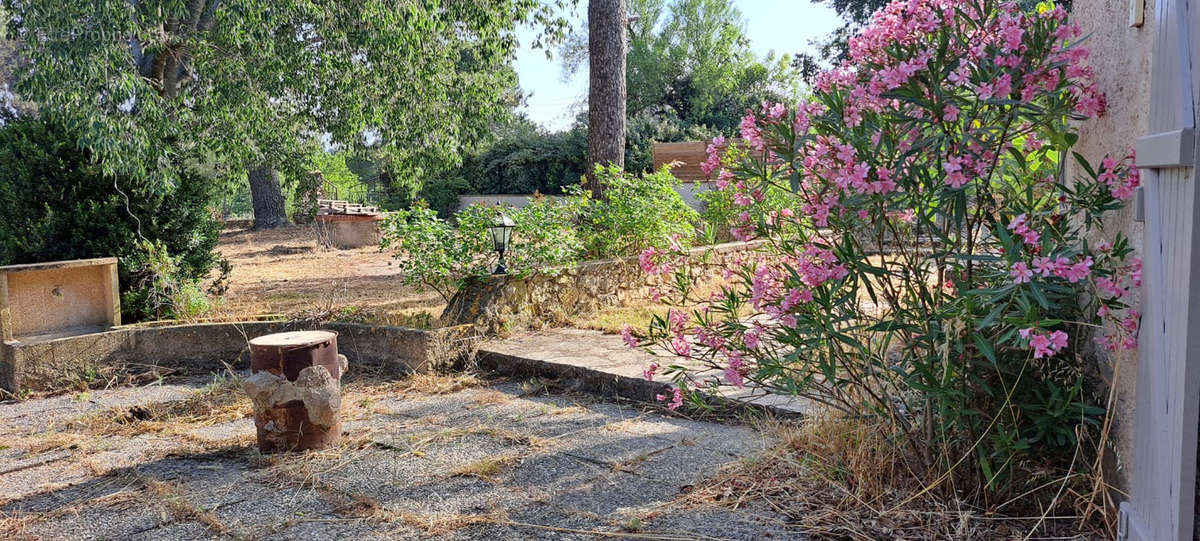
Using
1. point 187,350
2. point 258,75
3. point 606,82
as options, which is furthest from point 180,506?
point 606,82

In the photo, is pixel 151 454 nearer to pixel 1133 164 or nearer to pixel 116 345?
pixel 116 345

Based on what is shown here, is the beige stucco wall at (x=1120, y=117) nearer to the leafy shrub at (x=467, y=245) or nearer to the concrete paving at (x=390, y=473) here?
the concrete paving at (x=390, y=473)

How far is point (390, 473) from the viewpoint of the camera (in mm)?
3668

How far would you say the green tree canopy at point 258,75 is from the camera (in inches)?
219

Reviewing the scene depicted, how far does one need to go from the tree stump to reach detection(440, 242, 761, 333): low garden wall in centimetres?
198

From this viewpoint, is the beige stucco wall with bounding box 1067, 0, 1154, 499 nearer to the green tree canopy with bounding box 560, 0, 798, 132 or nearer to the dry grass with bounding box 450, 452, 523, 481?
the dry grass with bounding box 450, 452, 523, 481

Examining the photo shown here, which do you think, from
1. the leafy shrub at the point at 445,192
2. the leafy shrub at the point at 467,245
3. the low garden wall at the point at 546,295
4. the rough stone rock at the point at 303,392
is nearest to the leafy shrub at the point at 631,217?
the low garden wall at the point at 546,295

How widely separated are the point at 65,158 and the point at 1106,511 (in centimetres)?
684

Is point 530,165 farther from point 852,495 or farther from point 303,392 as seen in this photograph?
point 852,495

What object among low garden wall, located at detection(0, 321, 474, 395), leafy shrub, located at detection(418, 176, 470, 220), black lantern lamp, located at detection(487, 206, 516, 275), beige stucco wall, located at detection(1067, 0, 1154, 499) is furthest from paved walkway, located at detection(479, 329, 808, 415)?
leafy shrub, located at detection(418, 176, 470, 220)

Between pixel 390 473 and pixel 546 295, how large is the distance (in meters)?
3.05

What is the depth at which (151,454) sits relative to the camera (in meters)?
4.12

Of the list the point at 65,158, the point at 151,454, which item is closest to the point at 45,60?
the point at 65,158

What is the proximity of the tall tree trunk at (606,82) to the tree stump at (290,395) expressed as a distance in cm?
493
